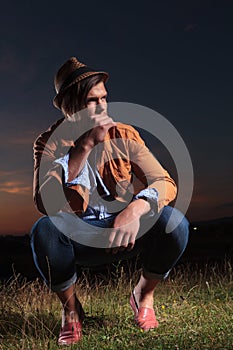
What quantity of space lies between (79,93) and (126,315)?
2.13 m

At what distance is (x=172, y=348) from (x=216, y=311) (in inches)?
49.4

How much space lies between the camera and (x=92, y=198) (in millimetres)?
4008

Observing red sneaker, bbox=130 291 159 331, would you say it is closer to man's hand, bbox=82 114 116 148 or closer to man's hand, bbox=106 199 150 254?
man's hand, bbox=106 199 150 254

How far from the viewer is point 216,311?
4.70 m

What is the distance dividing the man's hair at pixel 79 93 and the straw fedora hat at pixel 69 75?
3 cm

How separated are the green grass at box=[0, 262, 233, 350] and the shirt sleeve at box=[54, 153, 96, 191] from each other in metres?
1.08

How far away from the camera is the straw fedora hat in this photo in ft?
12.5

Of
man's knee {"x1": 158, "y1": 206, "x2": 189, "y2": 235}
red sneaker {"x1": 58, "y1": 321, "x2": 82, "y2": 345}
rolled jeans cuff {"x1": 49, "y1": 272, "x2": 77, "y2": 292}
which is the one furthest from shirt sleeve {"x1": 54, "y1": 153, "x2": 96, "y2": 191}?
red sneaker {"x1": 58, "y1": 321, "x2": 82, "y2": 345}

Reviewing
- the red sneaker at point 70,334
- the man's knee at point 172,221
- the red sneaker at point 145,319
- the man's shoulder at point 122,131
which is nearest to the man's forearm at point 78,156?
the man's shoulder at point 122,131

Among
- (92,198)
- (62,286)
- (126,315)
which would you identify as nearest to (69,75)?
(92,198)

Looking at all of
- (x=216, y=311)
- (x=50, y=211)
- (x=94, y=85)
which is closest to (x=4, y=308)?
(x=50, y=211)

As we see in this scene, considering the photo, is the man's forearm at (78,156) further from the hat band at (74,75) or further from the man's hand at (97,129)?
the hat band at (74,75)

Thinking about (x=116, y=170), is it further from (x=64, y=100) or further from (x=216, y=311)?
(x=216, y=311)

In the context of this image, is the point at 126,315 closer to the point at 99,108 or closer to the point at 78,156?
the point at 78,156
